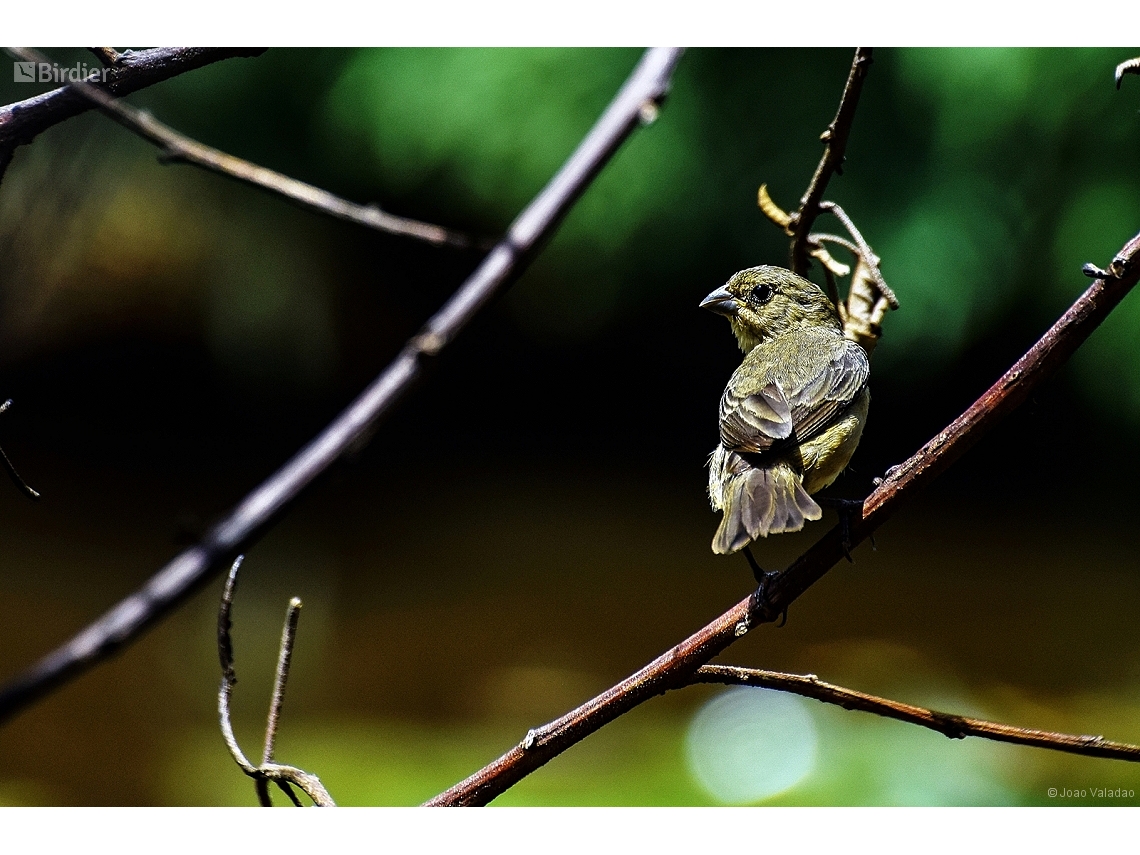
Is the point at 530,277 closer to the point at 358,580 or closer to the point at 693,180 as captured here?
the point at 693,180

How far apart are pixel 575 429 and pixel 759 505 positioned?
2.73 meters

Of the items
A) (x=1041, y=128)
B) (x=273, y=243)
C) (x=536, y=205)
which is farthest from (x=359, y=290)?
(x=536, y=205)

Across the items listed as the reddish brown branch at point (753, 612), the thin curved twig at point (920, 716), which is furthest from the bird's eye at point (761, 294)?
the thin curved twig at point (920, 716)

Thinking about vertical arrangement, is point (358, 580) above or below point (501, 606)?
above

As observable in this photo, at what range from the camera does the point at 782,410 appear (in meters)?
1.74

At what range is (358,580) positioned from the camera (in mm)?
4766

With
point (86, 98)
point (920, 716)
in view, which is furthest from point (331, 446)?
point (920, 716)

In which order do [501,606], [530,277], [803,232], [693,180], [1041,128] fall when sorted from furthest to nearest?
1. [501,606]
2. [530,277]
3. [693,180]
4. [1041,128]
5. [803,232]

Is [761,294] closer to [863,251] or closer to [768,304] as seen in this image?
[768,304]

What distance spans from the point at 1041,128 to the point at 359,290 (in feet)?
8.75

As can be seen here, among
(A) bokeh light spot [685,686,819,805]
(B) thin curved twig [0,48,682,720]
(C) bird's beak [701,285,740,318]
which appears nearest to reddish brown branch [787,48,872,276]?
(B) thin curved twig [0,48,682,720]

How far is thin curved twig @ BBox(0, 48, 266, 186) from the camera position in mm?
988

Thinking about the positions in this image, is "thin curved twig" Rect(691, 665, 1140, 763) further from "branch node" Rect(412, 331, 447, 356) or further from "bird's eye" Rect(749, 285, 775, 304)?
"bird's eye" Rect(749, 285, 775, 304)
